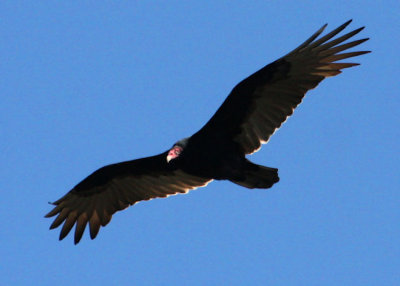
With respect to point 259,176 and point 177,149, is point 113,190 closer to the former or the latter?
point 177,149

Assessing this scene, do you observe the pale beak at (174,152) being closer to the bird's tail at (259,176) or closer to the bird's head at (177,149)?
the bird's head at (177,149)

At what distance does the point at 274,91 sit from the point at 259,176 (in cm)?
91

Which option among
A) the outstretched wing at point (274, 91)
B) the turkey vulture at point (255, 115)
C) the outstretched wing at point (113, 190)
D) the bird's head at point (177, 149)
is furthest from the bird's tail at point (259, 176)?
the outstretched wing at point (113, 190)

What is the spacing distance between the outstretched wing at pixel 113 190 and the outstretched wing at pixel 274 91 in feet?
3.36

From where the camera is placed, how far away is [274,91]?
876 centimetres

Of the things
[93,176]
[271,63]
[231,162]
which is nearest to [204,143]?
[231,162]

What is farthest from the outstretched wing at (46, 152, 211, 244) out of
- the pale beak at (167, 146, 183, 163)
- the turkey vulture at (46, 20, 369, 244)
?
the pale beak at (167, 146, 183, 163)

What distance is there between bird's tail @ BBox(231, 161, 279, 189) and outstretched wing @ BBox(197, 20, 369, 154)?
0.95ft

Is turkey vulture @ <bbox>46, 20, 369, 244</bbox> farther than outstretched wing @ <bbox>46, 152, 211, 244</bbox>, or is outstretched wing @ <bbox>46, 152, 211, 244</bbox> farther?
outstretched wing @ <bbox>46, 152, 211, 244</bbox>

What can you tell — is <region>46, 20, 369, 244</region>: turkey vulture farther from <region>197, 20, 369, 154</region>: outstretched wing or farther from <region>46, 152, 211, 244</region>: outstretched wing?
<region>46, 152, 211, 244</region>: outstretched wing

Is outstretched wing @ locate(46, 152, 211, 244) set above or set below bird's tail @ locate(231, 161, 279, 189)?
above

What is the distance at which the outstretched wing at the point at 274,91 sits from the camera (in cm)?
860

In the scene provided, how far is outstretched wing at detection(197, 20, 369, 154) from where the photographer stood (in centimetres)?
860

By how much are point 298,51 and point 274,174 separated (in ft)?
4.24
